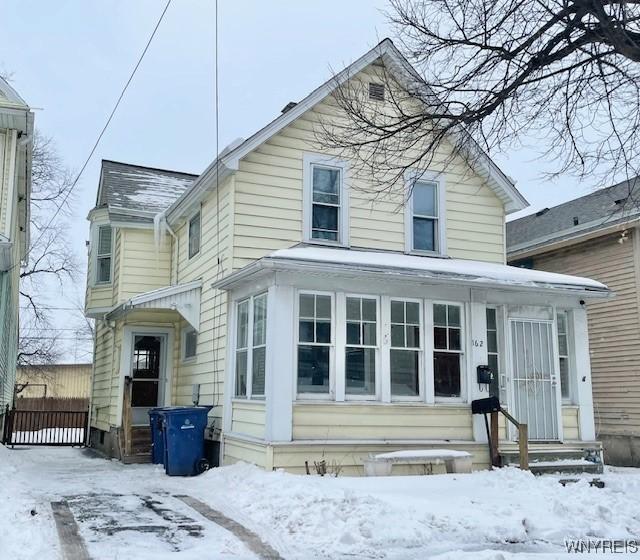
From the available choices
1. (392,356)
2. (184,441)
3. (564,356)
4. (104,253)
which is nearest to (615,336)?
(564,356)

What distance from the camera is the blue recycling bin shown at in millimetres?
10953

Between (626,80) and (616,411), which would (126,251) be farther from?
(616,411)

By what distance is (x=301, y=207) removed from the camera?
470 inches

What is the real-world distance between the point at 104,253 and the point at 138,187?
180cm

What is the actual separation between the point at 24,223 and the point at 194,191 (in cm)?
722

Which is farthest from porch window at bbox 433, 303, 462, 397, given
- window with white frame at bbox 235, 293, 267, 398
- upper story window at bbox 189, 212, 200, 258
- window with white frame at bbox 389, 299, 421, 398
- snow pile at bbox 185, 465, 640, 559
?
upper story window at bbox 189, 212, 200, 258

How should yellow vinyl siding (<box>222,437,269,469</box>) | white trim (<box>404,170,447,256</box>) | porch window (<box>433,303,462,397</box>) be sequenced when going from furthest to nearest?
white trim (<box>404,170,447,256</box>), porch window (<box>433,303,462,397</box>), yellow vinyl siding (<box>222,437,269,469</box>)

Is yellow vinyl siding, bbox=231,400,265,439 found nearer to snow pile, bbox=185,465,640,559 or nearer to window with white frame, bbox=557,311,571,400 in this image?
Answer: snow pile, bbox=185,465,640,559

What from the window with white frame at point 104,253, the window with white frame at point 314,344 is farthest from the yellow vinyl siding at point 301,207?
the window with white frame at point 104,253

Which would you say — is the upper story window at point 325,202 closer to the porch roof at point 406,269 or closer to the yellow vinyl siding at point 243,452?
the porch roof at point 406,269

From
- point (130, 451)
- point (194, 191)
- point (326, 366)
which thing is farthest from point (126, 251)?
point (326, 366)

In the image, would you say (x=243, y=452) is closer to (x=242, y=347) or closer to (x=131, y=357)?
(x=242, y=347)

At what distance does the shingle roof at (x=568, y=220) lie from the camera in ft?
56.0
